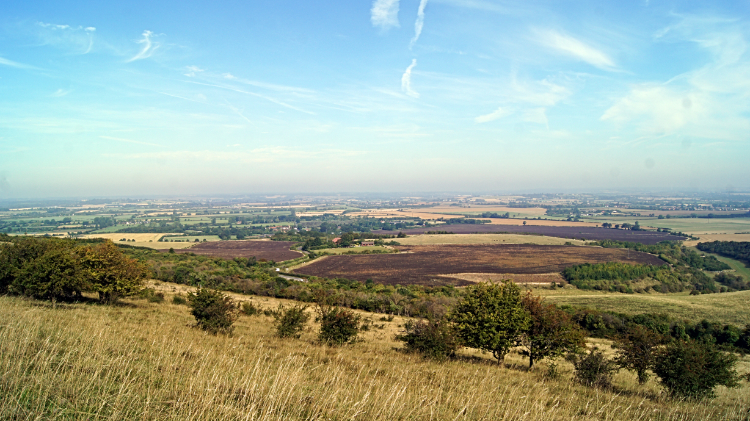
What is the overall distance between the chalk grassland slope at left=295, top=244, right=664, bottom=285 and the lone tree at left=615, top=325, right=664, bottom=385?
4568cm

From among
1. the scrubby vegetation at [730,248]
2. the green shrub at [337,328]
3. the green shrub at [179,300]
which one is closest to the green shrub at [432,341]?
the green shrub at [337,328]

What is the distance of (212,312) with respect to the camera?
20.8m

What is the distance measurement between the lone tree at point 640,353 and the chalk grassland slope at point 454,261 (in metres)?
45.7

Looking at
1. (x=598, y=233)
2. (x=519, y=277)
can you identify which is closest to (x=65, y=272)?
(x=519, y=277)

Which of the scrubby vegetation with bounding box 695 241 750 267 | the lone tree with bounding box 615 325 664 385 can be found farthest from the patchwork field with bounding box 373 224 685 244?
the lone tree with bounding box 615 325 664 385

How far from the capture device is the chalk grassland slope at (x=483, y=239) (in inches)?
4385

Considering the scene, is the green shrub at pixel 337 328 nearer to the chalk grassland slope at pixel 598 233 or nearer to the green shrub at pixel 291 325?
the green shrub at pixel 291 325

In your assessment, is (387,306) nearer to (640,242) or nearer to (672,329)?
(672,329)

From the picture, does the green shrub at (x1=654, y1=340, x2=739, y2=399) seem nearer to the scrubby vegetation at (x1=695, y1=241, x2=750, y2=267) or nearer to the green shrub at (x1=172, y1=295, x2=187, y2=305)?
the green shrub at (x1=172, y1=295, x2=187, y2=305)

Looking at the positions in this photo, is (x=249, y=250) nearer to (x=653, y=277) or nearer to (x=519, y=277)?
(x=519, y=277)

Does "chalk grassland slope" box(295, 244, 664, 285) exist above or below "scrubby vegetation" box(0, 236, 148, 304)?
below

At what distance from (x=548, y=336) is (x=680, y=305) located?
45914 millimetres

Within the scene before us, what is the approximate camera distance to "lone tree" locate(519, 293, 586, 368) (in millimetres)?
20781

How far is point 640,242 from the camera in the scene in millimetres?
108562
